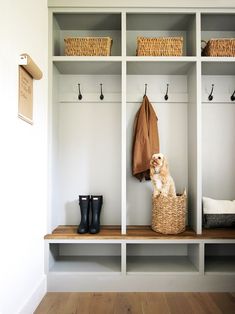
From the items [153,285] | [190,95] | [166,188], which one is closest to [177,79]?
[190,95]

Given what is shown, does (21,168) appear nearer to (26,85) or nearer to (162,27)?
(26,85)

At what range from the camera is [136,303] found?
186 centimetres

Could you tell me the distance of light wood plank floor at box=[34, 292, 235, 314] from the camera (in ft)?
5.79

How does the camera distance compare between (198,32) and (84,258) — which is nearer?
(198,32)

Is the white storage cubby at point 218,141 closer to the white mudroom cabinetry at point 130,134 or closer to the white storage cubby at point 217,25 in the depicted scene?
the white mudroom cabinetry at point 130,134

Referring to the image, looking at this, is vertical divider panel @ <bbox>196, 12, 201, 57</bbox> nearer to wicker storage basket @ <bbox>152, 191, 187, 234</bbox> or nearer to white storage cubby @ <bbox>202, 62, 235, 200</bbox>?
white storage cubby @ <bbox>202, 62, 235, 200</bbox>

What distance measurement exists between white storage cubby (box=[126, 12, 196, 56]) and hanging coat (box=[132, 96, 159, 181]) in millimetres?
574

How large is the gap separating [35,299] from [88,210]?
0.74m

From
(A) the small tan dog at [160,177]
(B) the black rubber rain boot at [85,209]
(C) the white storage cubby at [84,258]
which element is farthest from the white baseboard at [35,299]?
(A) the small tan dog at [160,177]

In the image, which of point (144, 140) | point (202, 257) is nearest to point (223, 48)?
point (144, 140)

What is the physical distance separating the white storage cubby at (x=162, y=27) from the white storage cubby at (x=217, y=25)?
0.14m

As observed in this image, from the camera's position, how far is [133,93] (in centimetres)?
243

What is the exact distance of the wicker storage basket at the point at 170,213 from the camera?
2.06m

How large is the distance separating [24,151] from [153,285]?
4.53 ft
